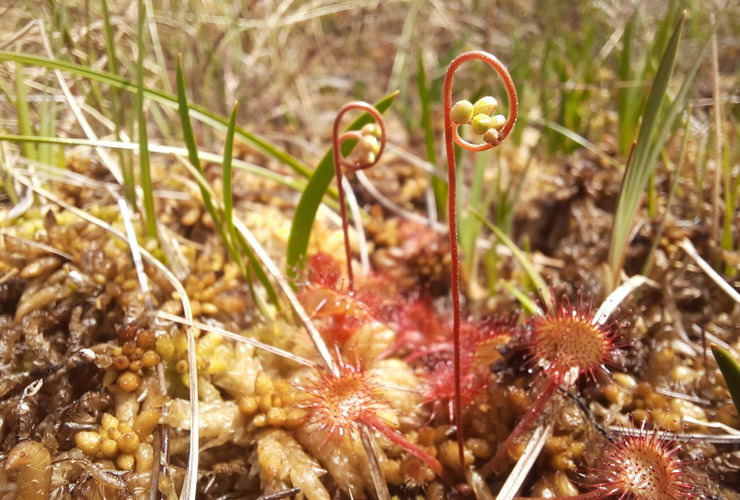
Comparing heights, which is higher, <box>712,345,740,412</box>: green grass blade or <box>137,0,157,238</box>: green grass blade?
<box>137,0,157,238</box>: green grass blade

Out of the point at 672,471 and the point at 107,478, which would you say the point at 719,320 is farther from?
the point at 107,478

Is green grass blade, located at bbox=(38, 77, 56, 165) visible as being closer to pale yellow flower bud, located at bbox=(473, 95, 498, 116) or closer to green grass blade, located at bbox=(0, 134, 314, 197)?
green grass blade, located at bbox=(0, 134, 314, 197)

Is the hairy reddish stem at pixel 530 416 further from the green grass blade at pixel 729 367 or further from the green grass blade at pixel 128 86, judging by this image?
the green grass blade at pixel 128 86

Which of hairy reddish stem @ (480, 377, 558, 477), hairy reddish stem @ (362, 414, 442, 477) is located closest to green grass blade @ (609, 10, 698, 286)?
hairy reddish stem @ (480, 377, 558, 477)

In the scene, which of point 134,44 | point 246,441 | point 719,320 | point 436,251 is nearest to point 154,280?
point 246,441

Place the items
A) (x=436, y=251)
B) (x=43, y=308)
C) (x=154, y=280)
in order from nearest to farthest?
1. (x=43, y=308)
2. (x=154, y=280)
3. (x=436, y=251)

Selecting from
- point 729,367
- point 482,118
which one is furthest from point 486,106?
point 729,367
